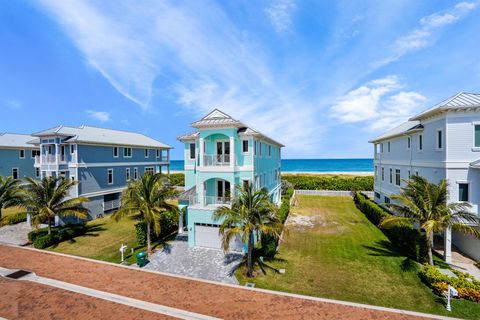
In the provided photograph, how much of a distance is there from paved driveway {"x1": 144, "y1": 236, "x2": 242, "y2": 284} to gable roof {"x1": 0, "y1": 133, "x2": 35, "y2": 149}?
2803 cm

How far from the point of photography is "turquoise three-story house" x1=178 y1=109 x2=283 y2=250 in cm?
1672

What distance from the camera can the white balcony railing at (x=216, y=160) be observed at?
1750 centimetres

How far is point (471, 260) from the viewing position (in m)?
14.3

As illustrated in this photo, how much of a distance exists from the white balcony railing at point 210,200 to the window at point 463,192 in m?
15.2

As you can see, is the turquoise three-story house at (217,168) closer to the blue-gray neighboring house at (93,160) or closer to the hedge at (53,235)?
the hedge at (53,235)

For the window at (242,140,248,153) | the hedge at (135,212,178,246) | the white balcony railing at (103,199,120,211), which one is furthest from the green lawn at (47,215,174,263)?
the window at (242,140,248,153)

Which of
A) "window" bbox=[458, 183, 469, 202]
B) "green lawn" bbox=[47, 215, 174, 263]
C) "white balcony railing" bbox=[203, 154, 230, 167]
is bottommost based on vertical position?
"green lawn" bbox=[47, 215, 174, 263]

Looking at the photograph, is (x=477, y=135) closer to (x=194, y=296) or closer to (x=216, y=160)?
(x=216, y=160)

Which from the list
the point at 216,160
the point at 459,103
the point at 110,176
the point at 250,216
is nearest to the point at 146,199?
the point at 216,160

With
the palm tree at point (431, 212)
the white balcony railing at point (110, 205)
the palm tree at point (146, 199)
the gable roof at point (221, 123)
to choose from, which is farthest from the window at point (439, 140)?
the white balcony railing at point (110, 205)

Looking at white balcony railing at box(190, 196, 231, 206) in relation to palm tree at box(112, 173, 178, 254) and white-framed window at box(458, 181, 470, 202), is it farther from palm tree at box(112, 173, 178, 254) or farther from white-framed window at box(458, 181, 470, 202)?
white-framed window at box(458, 181, 470, 202)

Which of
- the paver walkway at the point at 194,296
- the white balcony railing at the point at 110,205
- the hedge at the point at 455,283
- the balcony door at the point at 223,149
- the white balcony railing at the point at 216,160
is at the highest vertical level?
the balcony door at the point at 223,149

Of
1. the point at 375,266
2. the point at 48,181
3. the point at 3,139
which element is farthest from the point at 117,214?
the point at 3,139

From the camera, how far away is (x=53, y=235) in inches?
710
